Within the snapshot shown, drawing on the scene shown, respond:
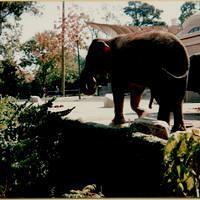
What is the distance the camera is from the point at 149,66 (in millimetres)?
6805

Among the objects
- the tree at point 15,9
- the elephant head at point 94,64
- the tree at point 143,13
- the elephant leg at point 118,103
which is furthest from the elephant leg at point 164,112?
the tree at point 143,13

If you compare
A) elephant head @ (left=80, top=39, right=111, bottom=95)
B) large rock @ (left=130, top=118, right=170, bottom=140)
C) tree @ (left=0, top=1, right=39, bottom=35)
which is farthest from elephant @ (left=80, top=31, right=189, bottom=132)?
tree @ (left=0, top=1, right=39, bottom=35)

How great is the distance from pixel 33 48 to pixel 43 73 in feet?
10.6

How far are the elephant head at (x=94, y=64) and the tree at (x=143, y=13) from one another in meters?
49.9

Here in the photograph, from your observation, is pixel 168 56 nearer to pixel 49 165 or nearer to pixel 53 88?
pixel 49 165

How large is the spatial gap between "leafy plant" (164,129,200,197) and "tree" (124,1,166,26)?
53697 mm

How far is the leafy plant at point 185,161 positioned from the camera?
13.3ft

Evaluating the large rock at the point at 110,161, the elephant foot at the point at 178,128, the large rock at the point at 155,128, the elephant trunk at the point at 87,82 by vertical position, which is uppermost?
the elephant trunk at the point at 87,82

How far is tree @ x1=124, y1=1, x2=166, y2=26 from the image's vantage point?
2234 inches

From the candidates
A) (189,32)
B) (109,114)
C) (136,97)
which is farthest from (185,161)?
(189,32)

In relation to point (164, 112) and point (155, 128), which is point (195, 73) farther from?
point (155, 128)

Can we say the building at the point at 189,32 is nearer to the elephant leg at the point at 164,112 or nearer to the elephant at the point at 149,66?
the elephant at the point at 149,66

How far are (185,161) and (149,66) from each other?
300 centimetres

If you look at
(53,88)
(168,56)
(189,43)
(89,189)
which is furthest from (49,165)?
(53,88)
